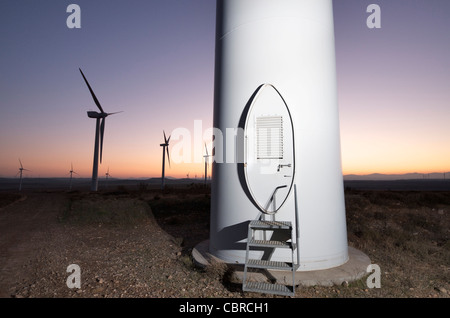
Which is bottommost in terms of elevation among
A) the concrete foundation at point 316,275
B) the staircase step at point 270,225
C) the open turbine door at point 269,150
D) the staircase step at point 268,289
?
the concrete foundation at point 316,275

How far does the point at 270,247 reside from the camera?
4.41m

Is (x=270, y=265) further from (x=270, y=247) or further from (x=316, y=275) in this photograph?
(x=316, y=275)

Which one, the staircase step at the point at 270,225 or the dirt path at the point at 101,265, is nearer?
the dirt path at the point at 101,265

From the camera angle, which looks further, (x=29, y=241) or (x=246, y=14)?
(x=29, y=241)

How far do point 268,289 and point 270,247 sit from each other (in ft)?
2.66

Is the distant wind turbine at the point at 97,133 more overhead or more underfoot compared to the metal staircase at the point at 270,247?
more overhead

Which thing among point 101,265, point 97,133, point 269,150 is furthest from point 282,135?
point 97,133

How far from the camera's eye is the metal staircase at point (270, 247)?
3807mm

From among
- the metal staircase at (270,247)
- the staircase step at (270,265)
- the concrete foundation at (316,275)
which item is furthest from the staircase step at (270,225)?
the concrete foundation at (316,275)

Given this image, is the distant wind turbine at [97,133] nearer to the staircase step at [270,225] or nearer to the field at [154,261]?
the field at [154,261]

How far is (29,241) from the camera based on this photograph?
Answer: 8.06 metres
